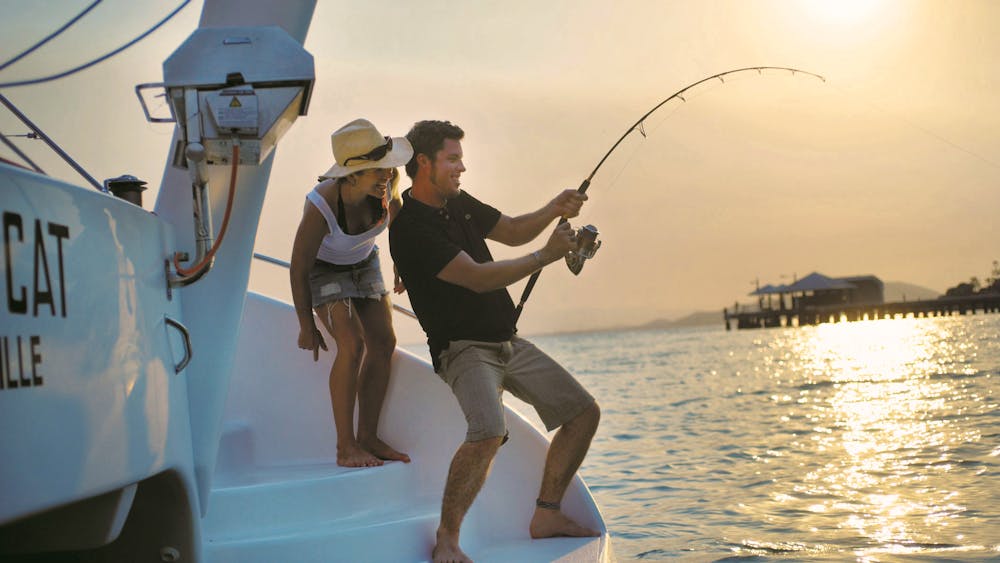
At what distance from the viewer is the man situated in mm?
3713

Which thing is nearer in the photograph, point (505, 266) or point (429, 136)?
point (505, 266)

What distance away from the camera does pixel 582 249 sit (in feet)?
12.8

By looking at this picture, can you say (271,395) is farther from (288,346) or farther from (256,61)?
(256,61)

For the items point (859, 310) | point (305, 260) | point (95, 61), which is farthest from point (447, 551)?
point (859, 310)

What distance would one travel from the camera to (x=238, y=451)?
17.2ft

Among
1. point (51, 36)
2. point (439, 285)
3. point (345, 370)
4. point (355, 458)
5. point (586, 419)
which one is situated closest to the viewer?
point (51, 36)

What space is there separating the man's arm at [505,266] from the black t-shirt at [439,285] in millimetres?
52

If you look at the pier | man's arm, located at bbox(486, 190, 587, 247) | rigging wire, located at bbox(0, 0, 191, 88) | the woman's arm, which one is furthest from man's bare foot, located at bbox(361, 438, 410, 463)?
the pier

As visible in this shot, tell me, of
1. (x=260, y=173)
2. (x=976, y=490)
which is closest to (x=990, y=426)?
(x=976, y=490)

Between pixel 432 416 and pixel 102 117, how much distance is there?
2.38 metres

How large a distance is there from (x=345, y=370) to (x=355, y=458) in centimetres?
39

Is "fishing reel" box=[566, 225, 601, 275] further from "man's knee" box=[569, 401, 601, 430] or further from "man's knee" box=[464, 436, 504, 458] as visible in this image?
"man's knee" box=[464, 436, 504, 458]

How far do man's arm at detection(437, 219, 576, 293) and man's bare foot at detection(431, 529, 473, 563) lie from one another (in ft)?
2.77

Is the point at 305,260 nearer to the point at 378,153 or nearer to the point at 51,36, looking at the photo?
the point at 378,153
